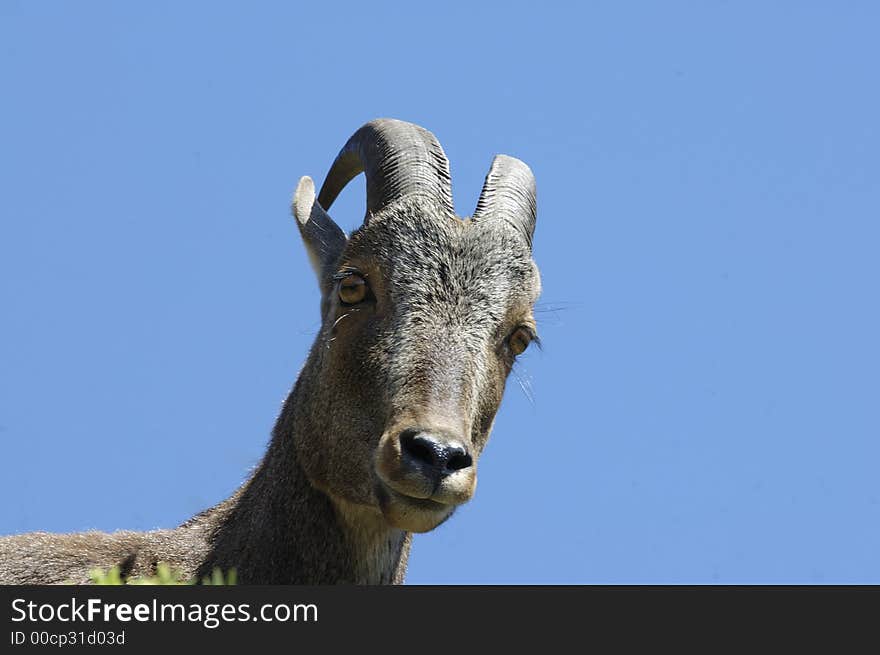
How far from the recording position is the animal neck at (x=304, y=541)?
9.57 meters

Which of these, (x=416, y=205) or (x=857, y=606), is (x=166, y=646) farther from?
(x=416, y=205)

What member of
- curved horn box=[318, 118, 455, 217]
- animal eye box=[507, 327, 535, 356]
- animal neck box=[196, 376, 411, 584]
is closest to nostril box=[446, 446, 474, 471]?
animal neck box=[196, 376, 411, 584]

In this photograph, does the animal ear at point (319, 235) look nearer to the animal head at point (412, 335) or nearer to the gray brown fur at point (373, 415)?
the animal head at point (412, 335)

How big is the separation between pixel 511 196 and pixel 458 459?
3352 mm

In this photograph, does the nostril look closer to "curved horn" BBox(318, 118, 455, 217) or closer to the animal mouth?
the animal mouth

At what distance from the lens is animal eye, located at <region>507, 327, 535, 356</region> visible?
10.2m

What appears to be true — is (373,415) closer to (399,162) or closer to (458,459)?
(458,459)

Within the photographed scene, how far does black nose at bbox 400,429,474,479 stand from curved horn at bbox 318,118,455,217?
2652 millimetres

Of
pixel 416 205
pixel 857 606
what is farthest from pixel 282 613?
pixel 416 205

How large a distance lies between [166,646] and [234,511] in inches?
179

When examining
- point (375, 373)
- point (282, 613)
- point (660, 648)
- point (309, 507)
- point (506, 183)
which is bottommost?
point (660, 648)

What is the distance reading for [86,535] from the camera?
35.4ft

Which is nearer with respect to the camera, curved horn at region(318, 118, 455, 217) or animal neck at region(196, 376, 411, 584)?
animal neck at region(196, 376, 411, 584)

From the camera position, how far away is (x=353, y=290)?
1010cm
